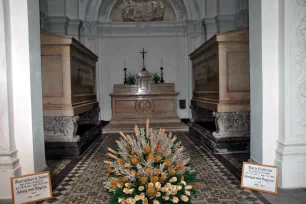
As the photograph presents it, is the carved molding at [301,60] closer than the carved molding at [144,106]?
Yes

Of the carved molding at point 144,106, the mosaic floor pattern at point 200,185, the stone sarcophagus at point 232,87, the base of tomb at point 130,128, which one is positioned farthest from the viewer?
the carved molding at point 144,106

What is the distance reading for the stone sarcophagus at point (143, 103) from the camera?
9.08m

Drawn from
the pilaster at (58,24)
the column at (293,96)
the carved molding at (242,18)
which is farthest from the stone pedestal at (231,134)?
the pilaster at (58,24)

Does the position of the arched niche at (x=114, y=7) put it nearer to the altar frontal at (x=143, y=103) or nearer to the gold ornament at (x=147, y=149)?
the altar frontal at (x=143, y=103)

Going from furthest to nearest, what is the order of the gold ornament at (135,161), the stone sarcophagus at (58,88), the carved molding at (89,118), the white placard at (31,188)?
the carved molding at (89,118), the stone sarcophagus at (58,88), the white placard at (31,188), the gold ornament at (135,161)

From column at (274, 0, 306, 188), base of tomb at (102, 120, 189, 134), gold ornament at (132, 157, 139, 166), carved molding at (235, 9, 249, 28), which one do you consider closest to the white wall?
carved molding at (235, 9, 249, 28)

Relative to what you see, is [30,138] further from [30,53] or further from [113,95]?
[113,95]

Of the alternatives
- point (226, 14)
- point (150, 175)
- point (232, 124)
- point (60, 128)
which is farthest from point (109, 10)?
point (150, 175)

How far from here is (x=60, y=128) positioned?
520 centimetres

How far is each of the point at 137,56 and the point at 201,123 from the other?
188 inches

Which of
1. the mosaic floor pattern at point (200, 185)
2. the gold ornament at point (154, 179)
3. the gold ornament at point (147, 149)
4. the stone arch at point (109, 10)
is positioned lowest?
the mosaic floor pattern at point (200, 185)

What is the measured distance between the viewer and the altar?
9.05 meters

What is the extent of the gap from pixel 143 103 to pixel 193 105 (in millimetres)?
1817

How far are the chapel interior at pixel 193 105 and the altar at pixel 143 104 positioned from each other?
3 cm
